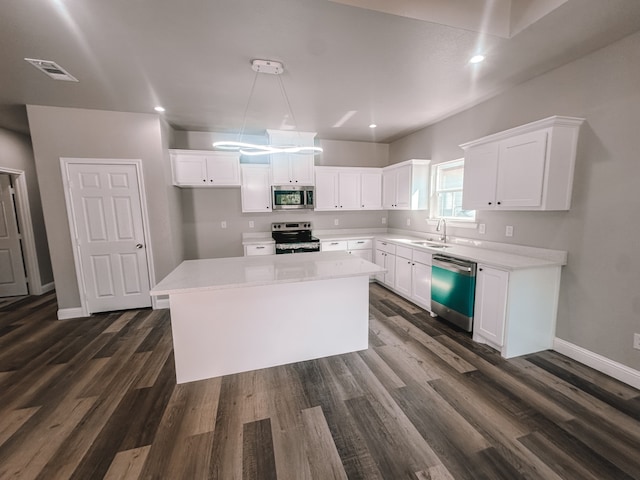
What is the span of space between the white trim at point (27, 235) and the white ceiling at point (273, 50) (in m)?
1.57

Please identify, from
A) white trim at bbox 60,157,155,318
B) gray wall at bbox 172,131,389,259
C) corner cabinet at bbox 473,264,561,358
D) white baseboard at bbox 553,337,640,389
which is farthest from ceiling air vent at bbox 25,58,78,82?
white baseboard at bbox 553,337,640,389

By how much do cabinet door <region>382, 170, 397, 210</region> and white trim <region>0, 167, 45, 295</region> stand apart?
635 cm

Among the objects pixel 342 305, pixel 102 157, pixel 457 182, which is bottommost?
pixel 342 305

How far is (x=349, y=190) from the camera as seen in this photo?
5121mm

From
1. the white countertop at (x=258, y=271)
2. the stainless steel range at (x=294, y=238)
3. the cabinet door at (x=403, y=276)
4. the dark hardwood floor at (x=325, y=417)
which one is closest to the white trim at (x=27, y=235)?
the dark hardwood floor at (x=325, y=417)

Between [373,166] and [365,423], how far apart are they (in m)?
4.78

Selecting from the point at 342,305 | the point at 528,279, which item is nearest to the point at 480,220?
the point at 528,279

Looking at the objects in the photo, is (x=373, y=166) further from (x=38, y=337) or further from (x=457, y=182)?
(x=38, y=337)

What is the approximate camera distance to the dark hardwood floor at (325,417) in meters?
1.58

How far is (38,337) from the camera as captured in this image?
10.4ft

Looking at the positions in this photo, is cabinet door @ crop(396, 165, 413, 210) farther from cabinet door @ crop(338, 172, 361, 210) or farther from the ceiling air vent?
the ceiling air vent

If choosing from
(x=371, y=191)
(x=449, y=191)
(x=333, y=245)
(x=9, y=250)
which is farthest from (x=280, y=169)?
(x=9, y=250)

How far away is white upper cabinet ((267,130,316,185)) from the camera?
14.9ft

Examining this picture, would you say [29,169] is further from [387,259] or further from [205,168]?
[387,259]
